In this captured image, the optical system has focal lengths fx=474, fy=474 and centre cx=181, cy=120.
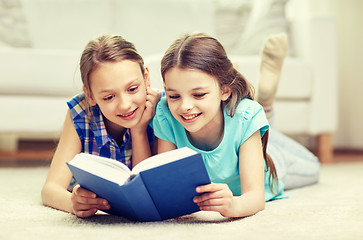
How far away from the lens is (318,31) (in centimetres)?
231

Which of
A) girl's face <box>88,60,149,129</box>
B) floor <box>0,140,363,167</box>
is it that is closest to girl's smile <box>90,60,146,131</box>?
girl's face <box>88,60,149,129</box>

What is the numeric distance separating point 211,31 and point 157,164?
1.89 meters

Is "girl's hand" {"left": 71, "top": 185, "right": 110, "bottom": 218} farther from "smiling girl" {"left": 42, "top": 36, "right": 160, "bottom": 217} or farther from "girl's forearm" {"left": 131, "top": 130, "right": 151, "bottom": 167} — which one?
"girl's forearm" {"left": 131, "top": 130, "right": 151, "bottom": 167}

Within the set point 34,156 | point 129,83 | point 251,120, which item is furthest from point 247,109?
point 34,156

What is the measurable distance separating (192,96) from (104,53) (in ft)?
0.80

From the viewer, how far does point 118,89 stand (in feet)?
3.66

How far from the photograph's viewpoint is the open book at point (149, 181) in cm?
86

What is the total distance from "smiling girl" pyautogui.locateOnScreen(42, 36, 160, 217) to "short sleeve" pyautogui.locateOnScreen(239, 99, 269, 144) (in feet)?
0.79

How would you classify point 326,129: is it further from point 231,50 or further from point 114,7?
point 114,7

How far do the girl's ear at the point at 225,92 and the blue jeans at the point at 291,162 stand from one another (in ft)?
1.32

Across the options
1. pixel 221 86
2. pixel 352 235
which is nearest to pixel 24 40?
pixel 221 86

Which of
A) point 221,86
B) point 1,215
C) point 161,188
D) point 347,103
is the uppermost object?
point 221,86

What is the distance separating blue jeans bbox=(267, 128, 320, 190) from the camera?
4.99 ft

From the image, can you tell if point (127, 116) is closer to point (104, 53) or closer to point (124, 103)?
point (124, 103)
